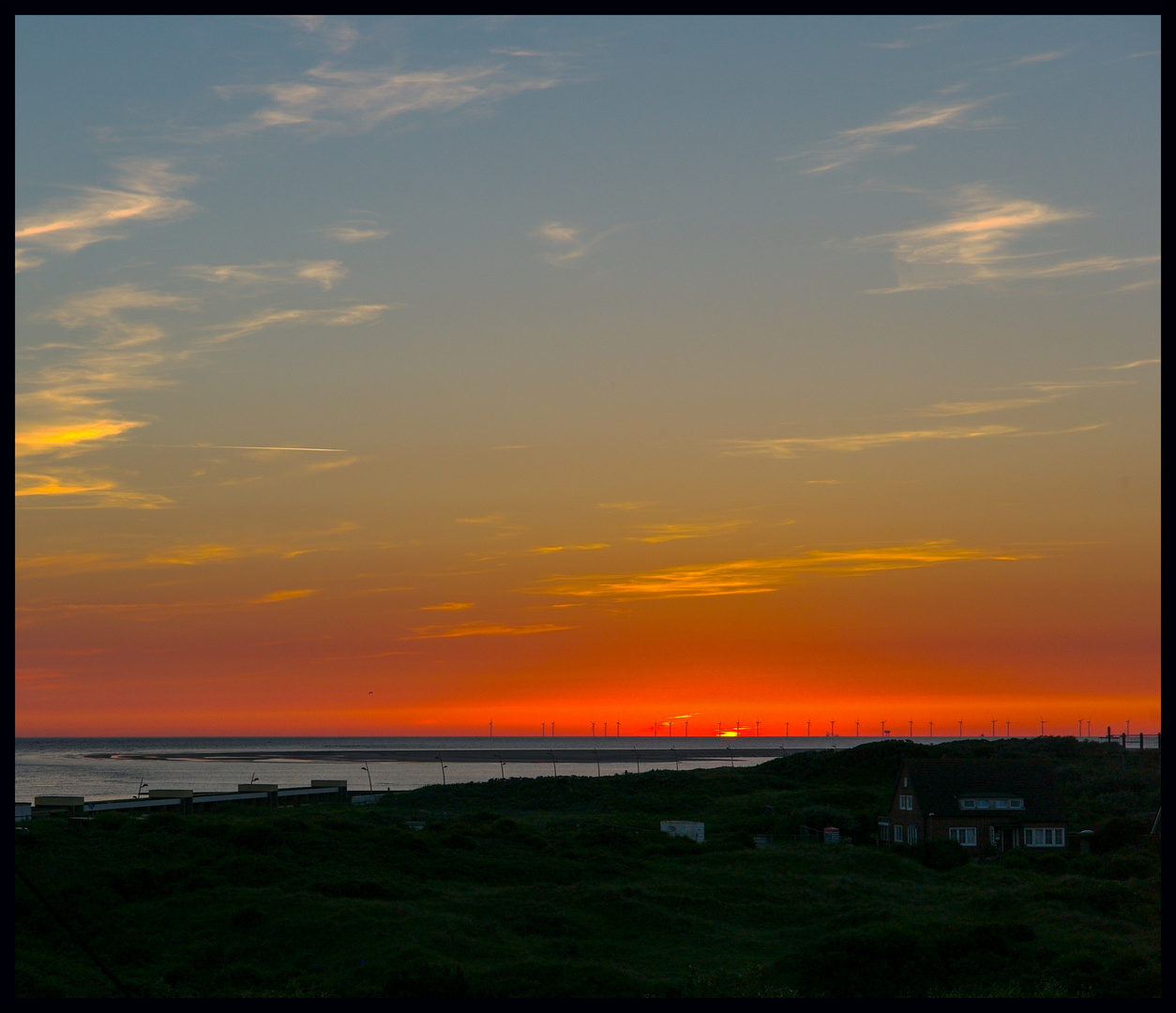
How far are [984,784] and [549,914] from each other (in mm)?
36921

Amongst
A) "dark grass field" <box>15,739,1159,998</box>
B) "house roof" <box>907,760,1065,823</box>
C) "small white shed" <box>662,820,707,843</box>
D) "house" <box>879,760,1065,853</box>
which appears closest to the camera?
"dark grass field" <box>15,739,1159,998</box>

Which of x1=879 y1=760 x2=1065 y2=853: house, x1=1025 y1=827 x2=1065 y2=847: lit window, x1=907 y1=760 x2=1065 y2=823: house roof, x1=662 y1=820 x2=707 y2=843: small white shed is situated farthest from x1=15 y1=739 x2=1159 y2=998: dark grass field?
x1=907 y1=760 x2=1065 y2=823: house roof

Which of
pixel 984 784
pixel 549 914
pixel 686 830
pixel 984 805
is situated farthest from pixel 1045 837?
pixel 549 914

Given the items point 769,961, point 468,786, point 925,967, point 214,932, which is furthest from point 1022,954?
point 468,786

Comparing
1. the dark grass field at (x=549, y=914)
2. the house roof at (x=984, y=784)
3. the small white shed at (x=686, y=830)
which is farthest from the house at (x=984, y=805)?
the small white shed at (x=686, y=830)

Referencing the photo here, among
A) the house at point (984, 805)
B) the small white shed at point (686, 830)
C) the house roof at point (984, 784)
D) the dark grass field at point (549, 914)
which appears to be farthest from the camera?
the small white shed at point (686, 830)

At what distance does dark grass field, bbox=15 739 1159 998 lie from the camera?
37.6m

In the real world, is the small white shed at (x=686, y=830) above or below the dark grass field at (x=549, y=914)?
below

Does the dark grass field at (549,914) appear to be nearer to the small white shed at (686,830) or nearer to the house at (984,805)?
the small white shed at (686,830)

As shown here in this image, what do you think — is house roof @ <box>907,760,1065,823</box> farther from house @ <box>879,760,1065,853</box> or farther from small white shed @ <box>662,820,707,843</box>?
small white shed @ <box>662,820,707,843</box>

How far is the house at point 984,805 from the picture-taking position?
70438mm

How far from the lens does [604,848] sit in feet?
218

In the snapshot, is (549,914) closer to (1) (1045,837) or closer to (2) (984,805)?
(2) (984,805)

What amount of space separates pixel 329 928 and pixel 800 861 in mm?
30434
